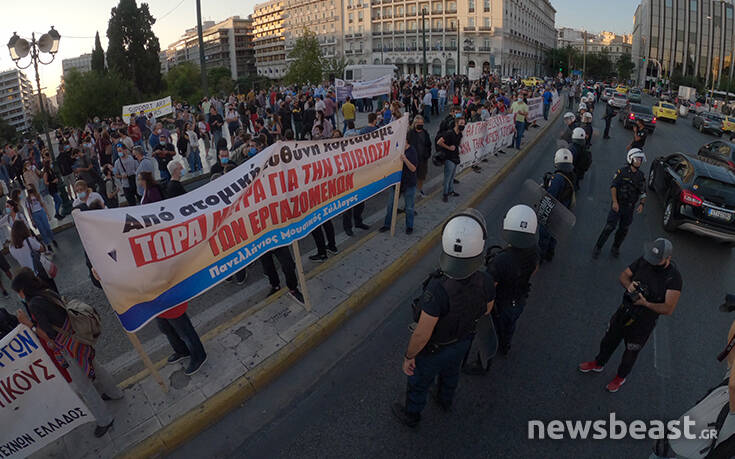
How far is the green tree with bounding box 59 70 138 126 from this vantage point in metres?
42.1

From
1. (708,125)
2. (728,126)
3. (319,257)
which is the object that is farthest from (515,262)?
(728,126)

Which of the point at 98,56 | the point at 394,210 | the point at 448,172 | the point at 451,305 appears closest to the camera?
the point at 451,305

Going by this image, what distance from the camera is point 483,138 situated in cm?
1226

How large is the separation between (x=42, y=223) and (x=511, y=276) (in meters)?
9.19

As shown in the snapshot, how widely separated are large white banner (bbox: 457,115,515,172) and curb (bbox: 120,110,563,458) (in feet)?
17.0

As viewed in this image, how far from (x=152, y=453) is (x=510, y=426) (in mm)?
3322

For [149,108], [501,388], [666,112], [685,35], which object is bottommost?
[501,388]

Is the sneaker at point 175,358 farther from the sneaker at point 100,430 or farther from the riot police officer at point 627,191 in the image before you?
the riot police officer at point 627,191

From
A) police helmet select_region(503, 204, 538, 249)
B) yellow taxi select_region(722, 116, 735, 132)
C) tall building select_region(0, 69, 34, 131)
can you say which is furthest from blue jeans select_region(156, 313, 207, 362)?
tall building select_region(0, 69, 34, 131)

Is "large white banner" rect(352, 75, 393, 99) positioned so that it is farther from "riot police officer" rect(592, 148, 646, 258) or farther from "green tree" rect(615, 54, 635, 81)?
"green tree" rect(615, 54, 635, 81)

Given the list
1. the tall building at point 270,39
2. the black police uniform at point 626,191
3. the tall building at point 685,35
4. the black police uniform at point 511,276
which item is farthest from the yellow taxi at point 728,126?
the tall building at point 270,39

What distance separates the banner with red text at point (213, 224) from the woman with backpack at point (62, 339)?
0.39 metres

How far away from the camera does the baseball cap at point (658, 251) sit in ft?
11.3

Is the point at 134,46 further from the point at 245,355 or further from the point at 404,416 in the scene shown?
the point at 404,416
